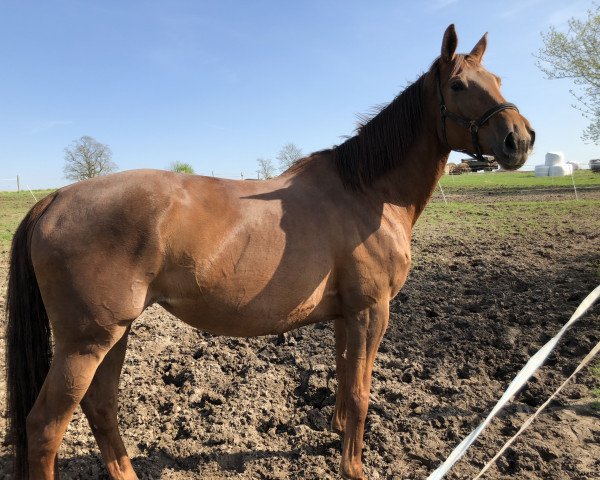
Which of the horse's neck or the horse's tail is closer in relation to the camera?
the horse's tail

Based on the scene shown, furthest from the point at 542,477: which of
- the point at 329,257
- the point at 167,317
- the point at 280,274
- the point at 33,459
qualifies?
the point at 167,317

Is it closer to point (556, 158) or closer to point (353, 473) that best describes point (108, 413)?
point (353, 473)

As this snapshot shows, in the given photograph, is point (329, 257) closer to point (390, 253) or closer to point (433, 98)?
point (390, 253)

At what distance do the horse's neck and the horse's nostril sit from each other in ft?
1.61

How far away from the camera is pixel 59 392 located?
2.21 meters

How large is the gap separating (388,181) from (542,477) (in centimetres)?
236

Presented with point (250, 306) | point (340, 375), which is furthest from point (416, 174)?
point (340, 375)

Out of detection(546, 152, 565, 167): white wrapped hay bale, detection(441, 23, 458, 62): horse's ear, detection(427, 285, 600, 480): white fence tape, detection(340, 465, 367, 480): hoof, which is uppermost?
detection(546, 152, 565, 167): white wrapped hay bale

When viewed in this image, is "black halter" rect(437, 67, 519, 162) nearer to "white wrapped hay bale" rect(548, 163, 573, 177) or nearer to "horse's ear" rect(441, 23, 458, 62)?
"horse's ear" rect(441, 23, 458, 62)

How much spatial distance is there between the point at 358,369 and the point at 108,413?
171 centimetres

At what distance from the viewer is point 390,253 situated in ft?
9.30

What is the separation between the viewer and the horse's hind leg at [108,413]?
2.69m

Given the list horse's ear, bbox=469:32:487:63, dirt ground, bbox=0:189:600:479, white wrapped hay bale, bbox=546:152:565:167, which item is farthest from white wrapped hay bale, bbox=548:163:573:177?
horse's ear, bbox=469:32:487:63

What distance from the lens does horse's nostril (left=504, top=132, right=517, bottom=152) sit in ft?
8.64
